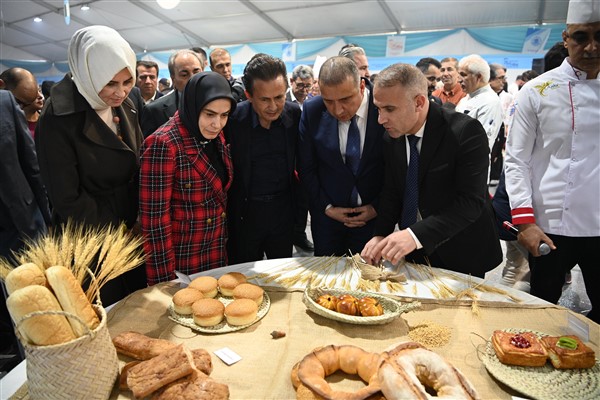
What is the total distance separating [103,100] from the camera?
1.80 m

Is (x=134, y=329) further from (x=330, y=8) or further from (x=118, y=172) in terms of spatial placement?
(x=330, y=8)

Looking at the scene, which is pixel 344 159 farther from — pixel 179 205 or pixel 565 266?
pixel 565 266

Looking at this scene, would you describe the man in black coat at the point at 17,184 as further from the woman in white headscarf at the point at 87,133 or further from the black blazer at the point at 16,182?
the woman in white headscarf at the point at 87,133

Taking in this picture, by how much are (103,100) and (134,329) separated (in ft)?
3.60

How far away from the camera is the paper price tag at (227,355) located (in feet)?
3.89

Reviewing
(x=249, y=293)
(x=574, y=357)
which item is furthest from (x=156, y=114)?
(x=574, y=357)

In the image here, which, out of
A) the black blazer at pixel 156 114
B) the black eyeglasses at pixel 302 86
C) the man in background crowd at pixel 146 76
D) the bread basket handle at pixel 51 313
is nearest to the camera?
the bread basket handle at pixel 51 313

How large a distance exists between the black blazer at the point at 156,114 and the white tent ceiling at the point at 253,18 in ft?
20.9

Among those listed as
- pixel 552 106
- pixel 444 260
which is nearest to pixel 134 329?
pixel 444 260

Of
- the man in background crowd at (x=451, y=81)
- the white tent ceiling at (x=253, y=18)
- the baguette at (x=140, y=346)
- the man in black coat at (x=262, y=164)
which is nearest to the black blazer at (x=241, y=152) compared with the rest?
the man in black coat at (x=262, y=164)

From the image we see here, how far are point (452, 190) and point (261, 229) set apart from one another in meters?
1.19

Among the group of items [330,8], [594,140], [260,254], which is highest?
[330,8]

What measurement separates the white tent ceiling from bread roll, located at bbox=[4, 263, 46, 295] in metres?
8.51

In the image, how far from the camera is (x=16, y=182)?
2291mm
